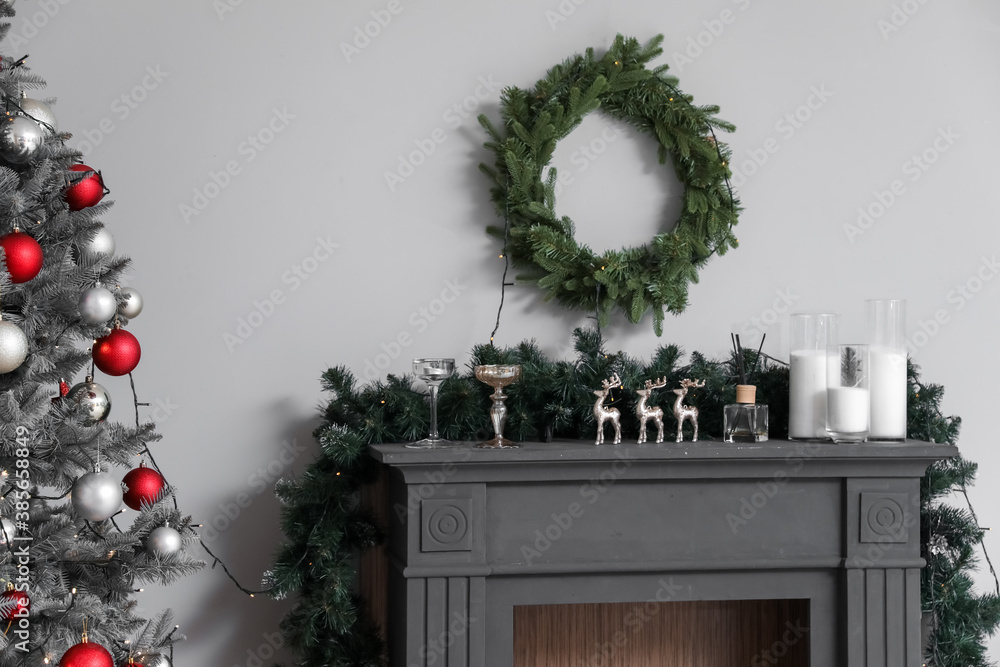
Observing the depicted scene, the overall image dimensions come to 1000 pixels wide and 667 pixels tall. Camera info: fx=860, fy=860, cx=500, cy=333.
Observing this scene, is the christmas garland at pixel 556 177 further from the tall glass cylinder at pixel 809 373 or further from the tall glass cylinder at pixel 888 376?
the tall glass cylinder at pixel 888 376

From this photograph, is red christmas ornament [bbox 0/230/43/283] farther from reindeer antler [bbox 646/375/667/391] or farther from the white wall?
reindeer antler [bbox 646/375/667/391]


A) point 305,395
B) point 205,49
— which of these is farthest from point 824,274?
point 205,49

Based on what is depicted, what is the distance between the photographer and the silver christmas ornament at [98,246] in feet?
4.99

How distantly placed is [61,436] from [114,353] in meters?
0.20

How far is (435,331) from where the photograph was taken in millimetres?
2168

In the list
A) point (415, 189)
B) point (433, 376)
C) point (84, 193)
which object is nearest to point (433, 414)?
point (433, 376)

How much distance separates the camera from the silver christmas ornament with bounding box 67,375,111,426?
1.55 m

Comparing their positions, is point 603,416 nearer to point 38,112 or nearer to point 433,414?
point 433,414

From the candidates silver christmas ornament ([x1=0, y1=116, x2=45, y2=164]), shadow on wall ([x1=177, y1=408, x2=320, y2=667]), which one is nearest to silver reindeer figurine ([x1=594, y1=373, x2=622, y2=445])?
shadow on wall ([x1=177, y1=408, x2=320, y2=667])

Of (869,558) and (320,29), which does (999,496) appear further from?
(320,29)

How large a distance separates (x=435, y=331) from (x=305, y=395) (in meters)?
0.36

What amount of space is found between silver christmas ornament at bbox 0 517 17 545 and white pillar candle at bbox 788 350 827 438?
1.57 m

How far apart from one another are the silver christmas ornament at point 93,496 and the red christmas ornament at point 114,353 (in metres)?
0.26

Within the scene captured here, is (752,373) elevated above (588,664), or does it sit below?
above
